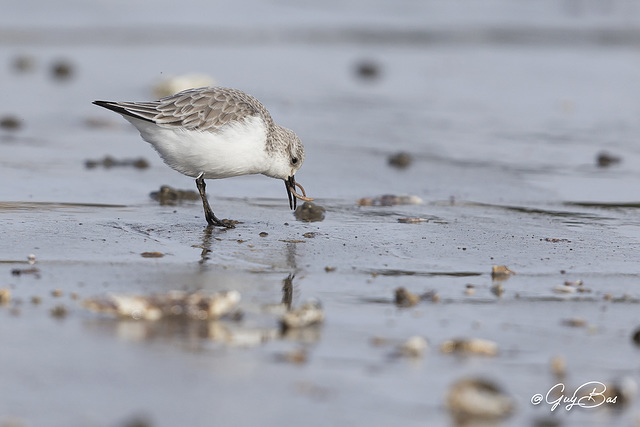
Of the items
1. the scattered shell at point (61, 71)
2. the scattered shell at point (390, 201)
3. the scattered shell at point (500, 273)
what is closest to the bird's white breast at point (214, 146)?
the scattered shell at point (390, 201)

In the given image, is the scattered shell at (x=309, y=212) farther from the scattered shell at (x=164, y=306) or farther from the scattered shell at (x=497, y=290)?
the scattered shell at (x=164, y=306)

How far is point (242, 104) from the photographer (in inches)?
255

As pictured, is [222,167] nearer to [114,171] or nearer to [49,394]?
[114,171]

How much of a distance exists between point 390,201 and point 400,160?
1472 millimetres

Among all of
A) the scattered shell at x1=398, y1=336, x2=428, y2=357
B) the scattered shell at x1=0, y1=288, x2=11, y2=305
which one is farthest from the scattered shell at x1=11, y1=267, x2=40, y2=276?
the scattered shell at x1=398, y1=336, x2=428, y2=357

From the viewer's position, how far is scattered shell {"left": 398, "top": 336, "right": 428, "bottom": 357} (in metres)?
3.82

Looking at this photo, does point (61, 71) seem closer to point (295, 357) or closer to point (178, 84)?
point (178, 84)

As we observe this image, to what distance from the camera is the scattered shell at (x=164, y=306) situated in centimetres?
408

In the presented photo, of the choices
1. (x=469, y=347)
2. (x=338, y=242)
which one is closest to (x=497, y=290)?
(x=469, y=347)

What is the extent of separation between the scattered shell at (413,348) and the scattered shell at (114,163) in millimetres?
4837

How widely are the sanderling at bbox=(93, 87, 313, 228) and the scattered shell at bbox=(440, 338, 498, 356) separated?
2621 mm

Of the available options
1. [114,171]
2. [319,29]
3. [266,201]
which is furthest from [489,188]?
[319,29]

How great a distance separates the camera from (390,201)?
7102mm

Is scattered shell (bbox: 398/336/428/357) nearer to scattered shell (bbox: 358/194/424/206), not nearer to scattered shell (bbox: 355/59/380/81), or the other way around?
scattered shell (bbox: 358/194/424/206)
